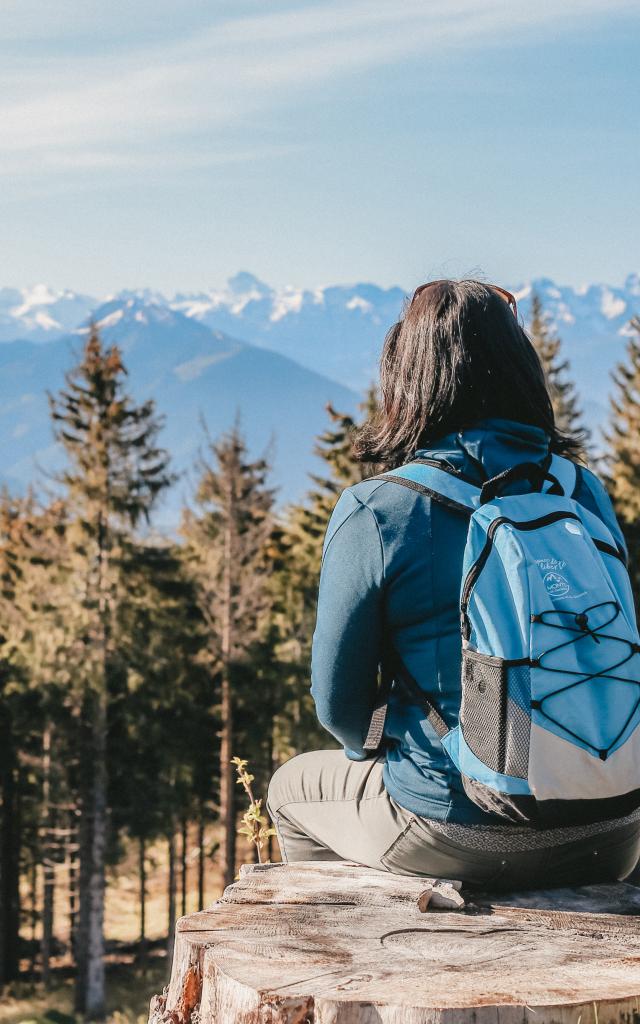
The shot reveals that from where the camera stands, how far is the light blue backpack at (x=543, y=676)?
8.76 feet

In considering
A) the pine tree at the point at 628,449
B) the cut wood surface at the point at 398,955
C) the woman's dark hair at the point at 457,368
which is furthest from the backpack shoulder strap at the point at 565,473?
the pine tree at the point at 628,449

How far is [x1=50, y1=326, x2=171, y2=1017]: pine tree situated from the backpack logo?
60.6 feet

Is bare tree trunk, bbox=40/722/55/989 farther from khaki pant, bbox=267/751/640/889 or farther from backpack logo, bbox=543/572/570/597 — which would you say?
backpack logo, bbox=543/572/570/597

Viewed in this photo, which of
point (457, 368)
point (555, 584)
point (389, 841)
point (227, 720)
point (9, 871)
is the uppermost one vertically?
point (457, 368)

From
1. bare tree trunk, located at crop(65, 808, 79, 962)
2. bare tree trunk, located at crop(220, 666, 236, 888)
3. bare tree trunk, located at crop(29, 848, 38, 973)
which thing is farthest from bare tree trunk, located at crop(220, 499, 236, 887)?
bare tree trunk, located at crop(29, 848, 38, 973)

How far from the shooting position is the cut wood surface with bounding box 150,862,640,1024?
7.63 ft

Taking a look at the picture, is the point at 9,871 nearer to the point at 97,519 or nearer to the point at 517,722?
the point at 97,519

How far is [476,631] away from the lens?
2.77 metres

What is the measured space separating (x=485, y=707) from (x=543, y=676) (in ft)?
0.57

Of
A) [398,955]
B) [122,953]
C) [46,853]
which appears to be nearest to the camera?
[398,955]

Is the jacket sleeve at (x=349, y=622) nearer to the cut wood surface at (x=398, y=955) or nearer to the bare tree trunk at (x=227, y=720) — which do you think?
the cut wood surface at (x=398, y=955)

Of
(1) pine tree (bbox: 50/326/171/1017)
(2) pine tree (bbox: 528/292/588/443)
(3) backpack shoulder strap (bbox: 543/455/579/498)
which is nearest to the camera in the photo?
(3) backpack shoulder strap (bbox: 543/455/579/498)

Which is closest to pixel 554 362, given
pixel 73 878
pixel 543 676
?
pixel 73 878

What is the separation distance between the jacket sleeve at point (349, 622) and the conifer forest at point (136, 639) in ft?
59.0
